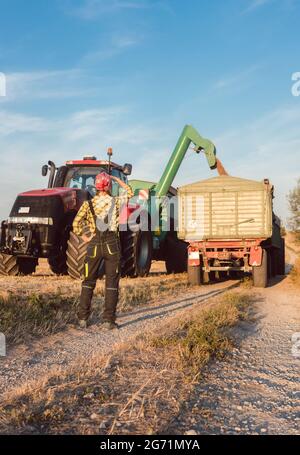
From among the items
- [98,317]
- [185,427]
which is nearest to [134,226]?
[98,317]

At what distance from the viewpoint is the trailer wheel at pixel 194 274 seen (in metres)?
11.9

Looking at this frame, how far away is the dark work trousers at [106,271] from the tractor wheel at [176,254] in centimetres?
943

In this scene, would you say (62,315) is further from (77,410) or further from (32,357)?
(77,410)

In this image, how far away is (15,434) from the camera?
264 cm

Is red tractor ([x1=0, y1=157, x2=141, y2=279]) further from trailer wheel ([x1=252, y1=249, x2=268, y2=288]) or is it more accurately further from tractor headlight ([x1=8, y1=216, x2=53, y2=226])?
trailer wheel ([x1=252, y1=249, x2=268, y2=288])

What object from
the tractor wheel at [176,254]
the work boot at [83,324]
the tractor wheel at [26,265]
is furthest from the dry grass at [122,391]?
the tractor wheel at [176,254]

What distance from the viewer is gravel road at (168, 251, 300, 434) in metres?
2.94

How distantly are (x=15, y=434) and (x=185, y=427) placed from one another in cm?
96

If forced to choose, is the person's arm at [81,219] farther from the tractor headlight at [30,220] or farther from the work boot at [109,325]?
the tractor headlight at [30,220]

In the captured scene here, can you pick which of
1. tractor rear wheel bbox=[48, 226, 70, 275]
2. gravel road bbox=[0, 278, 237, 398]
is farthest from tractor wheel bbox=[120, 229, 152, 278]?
gravel road bbox=[0, 278, 237, 398]

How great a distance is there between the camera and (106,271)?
19.9 feet

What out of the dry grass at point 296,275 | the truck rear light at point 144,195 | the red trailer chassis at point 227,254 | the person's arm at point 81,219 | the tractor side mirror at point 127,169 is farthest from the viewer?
the truck rear light at point 144,195

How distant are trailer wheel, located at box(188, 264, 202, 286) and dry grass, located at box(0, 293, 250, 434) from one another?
6.61 meters

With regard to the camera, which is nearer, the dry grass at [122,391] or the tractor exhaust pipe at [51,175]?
the dry grass at [122,391]
